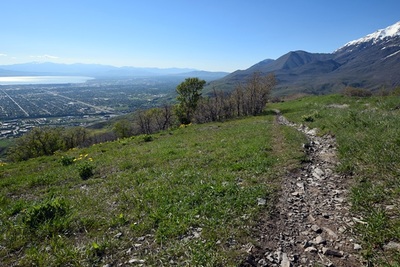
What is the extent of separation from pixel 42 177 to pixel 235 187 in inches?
457

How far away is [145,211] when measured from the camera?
8461mm

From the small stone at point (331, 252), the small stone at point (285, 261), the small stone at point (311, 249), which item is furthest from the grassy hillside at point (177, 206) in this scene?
the small stone at point (311, 249)

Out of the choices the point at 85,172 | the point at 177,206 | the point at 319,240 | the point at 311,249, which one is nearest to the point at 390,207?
the point at 319,240

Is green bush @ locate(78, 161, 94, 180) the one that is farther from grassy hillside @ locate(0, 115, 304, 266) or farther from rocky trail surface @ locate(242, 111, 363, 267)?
rocky trail surface @ locate(242, 111, 363, 267)

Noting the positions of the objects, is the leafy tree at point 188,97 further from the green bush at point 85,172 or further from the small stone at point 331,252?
the small stone at point 331,252

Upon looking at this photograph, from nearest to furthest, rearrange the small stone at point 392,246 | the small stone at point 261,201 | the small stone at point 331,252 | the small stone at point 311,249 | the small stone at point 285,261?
the small stone at point 392,246
the small stone at point 285,261
the small stone at point 331,252
the small stone at point 311,249
the small stone at point 261,201

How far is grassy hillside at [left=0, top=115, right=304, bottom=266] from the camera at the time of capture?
6.32m

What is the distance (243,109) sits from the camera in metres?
52.5

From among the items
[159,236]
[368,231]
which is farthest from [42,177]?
[368,231]

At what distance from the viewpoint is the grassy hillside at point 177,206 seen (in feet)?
20.4

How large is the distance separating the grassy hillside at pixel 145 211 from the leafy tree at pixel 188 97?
44.9 meters

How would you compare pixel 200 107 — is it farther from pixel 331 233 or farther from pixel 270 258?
pixel 270 258

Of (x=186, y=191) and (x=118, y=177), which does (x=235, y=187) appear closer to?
(x=186, y=191)

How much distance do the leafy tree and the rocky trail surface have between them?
49.2m
